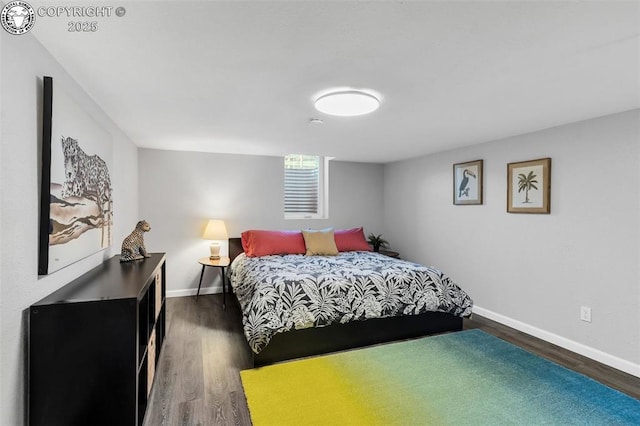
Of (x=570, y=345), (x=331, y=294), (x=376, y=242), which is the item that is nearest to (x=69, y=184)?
(x=331, y=294)

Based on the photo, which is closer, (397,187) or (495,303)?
(495,303)

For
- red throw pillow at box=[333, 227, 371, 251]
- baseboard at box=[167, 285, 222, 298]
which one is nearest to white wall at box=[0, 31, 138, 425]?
baseboard at box=[167, 285, 222, 298]

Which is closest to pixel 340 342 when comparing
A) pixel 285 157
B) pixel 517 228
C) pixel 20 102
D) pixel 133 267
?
pixel 133 267

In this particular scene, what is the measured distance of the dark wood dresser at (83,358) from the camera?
4.69 feet

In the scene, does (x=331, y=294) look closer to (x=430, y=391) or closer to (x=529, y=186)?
(x=430, y=391)

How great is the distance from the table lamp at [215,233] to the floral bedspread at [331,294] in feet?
2.94

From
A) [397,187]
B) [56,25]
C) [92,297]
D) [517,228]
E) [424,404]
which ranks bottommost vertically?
[424,404]

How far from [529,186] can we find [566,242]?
2.09 ft

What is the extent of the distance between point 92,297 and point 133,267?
2.73ft

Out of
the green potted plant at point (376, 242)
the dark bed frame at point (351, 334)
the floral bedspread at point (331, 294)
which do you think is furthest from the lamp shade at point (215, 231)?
the green potted plant at point (376, 242)

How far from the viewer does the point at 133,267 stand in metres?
2.38

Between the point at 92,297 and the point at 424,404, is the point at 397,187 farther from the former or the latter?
the point at 92,297

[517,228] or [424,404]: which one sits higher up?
[517,228]

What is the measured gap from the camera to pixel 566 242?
2988 mm
